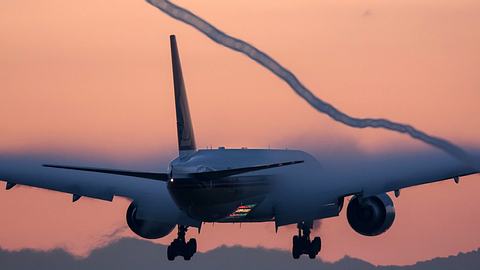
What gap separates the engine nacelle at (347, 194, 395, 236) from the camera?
117750 mm

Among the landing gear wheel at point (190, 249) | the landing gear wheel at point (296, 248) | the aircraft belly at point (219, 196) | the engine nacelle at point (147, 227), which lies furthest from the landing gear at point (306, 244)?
the engine nacelle at point (147, 227)

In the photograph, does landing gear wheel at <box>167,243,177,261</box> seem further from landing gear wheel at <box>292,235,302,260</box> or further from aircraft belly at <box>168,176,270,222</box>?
landing gear wheel at <box>292,235,302,260</box>

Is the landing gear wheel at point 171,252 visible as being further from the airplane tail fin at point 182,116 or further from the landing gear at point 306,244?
the landing gear at point 306,244

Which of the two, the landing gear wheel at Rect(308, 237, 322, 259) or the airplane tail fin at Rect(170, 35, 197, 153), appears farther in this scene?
the landing gear wheel at Rect(308, 237, 322, 259)

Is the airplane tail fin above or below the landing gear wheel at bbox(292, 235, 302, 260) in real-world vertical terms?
above

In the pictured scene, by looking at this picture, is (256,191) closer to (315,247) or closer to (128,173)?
(315,247)

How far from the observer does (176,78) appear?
120750mm

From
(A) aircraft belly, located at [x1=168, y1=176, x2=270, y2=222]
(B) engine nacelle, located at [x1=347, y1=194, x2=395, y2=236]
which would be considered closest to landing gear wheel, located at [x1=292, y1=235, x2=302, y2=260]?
(B) engine nacelle, located at [x1=347, y1=194, x2=395, y2=236]

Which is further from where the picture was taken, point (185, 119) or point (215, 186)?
point (185, 119)

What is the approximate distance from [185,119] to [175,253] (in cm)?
919

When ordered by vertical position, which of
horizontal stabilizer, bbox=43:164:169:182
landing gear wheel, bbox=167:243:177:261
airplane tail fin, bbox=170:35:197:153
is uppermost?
airplane tail fin, bbox=170:35:197:153

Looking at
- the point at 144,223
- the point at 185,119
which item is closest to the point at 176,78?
the point at 185,119

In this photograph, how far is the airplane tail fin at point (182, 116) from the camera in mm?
119625

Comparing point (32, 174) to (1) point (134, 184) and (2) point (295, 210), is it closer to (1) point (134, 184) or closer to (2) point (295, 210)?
(1) point (134, 184)
